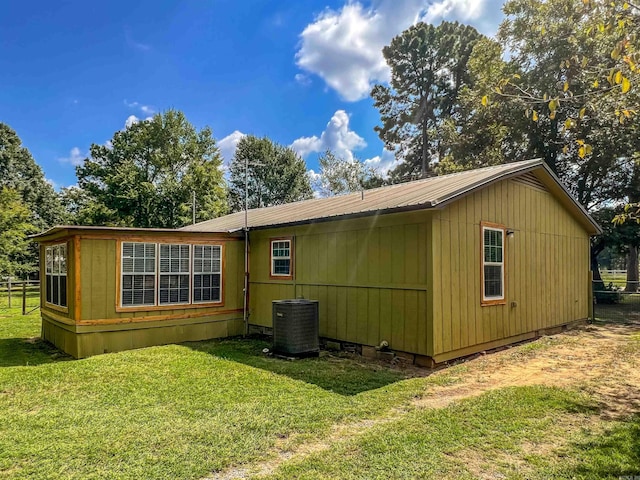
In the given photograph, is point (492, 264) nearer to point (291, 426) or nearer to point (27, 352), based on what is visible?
point (291, 426)

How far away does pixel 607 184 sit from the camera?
16.8 m

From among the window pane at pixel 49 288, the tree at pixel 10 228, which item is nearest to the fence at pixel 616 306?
the window pane at pixel 49 288

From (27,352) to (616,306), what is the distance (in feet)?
59.4

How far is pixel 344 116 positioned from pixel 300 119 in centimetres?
389

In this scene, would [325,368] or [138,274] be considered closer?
[325,368]

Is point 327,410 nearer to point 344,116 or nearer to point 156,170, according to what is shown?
point 156,170

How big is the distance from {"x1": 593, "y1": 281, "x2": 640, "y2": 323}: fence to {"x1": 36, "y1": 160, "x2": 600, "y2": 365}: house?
315 centimetres

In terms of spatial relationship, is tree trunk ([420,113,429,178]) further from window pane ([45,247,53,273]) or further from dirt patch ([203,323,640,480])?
window pane ([45,247,53,273])

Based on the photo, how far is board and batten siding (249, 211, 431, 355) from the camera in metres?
6.49

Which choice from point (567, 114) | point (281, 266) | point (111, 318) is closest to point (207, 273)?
point (281, 266)

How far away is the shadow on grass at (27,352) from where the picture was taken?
Result: 705cm

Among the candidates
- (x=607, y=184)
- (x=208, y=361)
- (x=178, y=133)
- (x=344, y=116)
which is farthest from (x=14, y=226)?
(x=607, y=184)

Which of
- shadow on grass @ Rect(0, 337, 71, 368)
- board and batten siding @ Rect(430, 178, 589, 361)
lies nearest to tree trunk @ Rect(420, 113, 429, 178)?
board and batten siding @ Rect(430, 178, 589, 361)

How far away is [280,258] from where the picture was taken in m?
9.20
